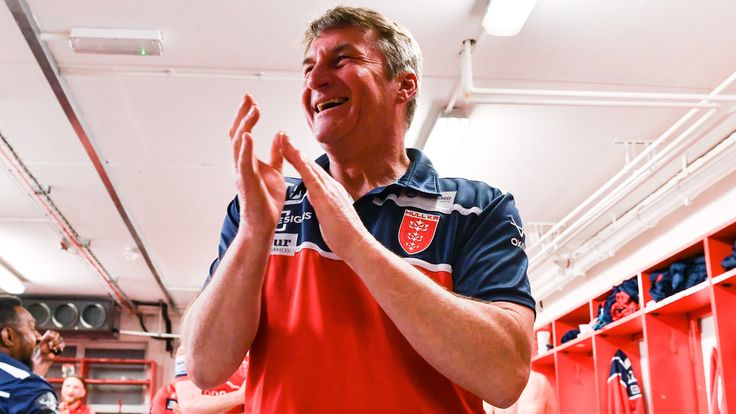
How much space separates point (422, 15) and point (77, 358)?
Result: 1171 cm

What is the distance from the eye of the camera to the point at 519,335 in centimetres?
135

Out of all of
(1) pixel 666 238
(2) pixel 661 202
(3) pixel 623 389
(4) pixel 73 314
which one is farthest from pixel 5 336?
(4) pixel 73 314

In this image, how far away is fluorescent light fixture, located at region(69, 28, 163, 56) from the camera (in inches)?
215

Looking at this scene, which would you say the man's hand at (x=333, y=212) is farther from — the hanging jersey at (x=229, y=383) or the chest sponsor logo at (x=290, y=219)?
the hanging jersey at (x=229, y=383)

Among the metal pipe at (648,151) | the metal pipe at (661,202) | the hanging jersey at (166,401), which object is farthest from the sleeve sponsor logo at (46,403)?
the metal pipe at (661,202)

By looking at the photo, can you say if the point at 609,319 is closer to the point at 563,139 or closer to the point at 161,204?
the point at 563,139

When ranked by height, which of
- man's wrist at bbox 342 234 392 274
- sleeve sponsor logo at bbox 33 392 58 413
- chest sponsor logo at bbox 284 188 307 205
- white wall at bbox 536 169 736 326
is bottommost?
man's wrist at bbox 342 234 392 274

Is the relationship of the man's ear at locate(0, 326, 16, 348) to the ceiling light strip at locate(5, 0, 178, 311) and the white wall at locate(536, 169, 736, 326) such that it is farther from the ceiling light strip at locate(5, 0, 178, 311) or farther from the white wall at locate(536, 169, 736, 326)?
the white wall at locate(536, 169, 736, 326)

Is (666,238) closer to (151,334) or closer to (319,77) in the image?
(319,77)

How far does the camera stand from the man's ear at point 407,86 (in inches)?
71.5

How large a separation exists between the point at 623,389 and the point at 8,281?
8441mm

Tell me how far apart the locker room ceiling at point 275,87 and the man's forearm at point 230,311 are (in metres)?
3.94

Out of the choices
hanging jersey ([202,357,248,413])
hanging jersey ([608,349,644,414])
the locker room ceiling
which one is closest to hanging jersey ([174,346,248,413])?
hanging jersey ([202,357,248,413])

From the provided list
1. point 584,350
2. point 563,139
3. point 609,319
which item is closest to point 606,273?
point 584,350
